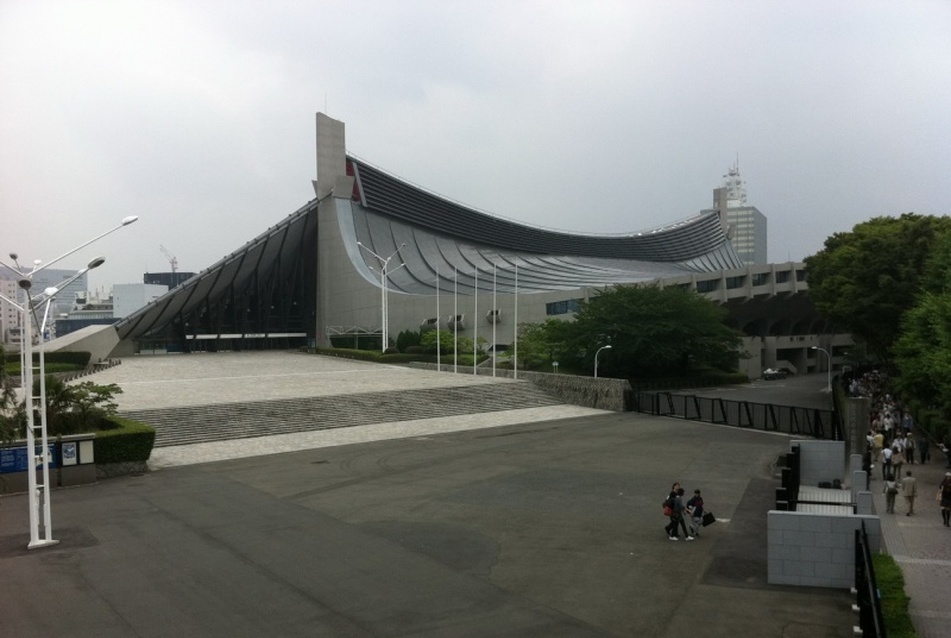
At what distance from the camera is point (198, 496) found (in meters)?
14.3

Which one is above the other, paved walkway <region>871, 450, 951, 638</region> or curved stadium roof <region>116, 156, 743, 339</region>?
curved stadium roof <region>116, 156, 743, 339</region>

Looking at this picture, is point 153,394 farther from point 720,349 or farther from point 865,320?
point 865,320

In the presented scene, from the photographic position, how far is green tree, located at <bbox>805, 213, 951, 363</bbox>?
29.1 m

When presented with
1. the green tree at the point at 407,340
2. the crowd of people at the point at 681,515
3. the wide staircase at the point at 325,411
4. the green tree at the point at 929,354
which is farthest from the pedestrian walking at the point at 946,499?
the green tree at the point at 407,340

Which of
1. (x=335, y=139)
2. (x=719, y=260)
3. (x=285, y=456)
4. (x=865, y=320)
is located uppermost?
(x=335, y=139)

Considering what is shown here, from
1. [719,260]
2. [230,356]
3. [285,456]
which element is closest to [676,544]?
[285,456]

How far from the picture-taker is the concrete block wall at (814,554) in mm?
9398

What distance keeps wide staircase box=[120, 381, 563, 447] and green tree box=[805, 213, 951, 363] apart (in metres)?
13.1

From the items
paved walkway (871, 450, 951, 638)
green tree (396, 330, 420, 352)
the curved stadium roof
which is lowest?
paved walkway (871, 450, 951, 638)

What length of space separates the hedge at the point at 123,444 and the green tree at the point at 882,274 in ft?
85.7

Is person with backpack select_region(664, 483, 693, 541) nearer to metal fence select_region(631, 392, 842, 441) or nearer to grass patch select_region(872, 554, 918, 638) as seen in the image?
grass patch select_region(872, 554, 918, 638)

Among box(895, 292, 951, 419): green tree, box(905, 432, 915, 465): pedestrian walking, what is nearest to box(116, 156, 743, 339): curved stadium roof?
box(895, 292, 951, 419): green tree

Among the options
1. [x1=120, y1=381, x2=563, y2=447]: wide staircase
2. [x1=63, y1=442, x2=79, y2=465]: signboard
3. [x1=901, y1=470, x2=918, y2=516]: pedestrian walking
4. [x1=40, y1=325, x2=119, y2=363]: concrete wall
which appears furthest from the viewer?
[x1=40, y1=325, x2=119, y2=363]: concrete wall

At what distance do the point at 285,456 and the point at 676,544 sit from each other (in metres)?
11.1
